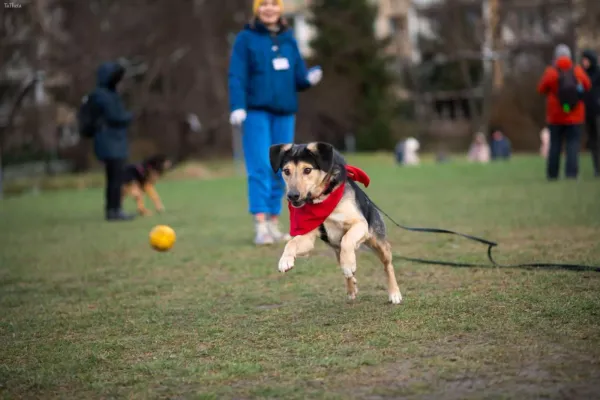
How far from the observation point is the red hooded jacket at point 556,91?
53.1 ft

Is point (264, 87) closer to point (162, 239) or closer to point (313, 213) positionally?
point (162, 239)

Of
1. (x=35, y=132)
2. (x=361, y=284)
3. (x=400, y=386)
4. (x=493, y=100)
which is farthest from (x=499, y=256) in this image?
(x=493, y=100)

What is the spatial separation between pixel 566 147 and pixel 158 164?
764cm

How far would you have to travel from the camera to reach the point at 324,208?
570 centimetres

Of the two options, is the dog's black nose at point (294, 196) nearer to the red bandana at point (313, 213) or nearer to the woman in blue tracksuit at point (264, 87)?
the red bandana at point (313, 213)

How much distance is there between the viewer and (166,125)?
42062 mm

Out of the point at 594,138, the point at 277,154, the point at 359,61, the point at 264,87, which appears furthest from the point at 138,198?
the point at 359,61

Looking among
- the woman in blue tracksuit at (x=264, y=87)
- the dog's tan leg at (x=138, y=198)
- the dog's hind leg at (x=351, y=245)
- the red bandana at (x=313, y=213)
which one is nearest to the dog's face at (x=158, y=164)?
the dog's tan leg at (x=138, y=198)

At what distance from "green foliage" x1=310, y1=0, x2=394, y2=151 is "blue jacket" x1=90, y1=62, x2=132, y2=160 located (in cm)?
3505

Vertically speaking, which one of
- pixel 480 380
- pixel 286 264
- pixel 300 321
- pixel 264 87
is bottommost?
pixel 300 321

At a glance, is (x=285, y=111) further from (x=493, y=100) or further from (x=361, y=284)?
(x=493, y=100)

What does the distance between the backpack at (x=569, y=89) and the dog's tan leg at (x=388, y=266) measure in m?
10.9

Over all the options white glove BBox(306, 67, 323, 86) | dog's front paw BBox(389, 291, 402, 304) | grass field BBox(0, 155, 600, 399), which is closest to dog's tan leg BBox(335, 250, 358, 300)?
grass field BBox(0, 155, 600, 399)

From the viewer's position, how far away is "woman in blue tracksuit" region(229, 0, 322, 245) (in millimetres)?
9586
